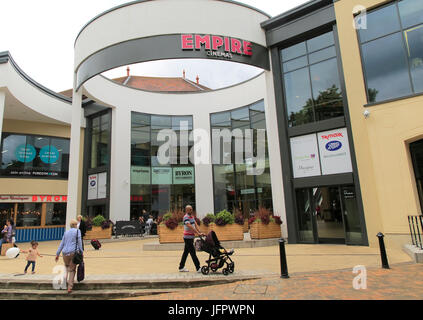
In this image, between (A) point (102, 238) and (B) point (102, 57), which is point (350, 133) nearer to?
(B) point (102, 57)

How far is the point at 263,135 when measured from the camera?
20.3 m

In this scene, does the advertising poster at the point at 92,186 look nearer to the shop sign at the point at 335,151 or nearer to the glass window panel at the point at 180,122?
the glass window panel at the point at 180,122

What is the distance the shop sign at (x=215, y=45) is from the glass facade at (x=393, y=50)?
5.02 metres

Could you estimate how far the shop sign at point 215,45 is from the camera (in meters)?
13.1

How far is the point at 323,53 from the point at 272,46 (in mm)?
2557

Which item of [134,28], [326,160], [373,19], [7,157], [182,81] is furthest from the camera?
[182,81]

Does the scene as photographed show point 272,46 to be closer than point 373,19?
No

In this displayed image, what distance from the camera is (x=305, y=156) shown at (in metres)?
12.6

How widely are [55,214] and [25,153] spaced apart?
4713 millimetres

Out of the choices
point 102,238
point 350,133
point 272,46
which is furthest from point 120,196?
point 350,133

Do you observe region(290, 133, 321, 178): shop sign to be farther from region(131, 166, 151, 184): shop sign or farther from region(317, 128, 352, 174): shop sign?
region(131, 166, 151, 184): shop sign

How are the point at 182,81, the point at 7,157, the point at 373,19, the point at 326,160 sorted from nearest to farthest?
the point at 373,19
the point at 326,160
the point at 7,157
the point at 182,81

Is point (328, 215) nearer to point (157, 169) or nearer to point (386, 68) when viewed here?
point (386, 68)

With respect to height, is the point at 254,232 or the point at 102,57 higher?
the point at 102,57
